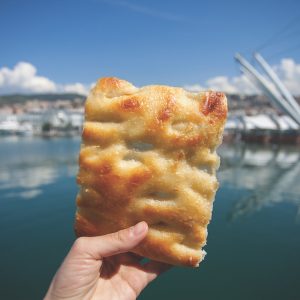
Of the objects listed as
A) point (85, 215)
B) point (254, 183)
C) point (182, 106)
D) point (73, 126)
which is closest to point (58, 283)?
point (85, 215)

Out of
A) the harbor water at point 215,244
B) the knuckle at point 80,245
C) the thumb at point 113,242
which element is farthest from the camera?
the harbor water at point 215,244

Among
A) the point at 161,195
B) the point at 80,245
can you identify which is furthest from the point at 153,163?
the point at 80,245

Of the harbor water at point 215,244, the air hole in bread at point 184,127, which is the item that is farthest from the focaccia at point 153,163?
the harbor water at point 215,244

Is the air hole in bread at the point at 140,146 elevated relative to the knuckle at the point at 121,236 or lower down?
elevated

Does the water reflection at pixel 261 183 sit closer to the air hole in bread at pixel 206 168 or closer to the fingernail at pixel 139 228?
the air hole in bread at pixel 206 168

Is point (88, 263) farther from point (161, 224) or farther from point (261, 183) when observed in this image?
point (261, 183)

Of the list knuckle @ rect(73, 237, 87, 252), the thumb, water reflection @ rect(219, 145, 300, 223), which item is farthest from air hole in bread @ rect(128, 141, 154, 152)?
water reflection @ rect(219, 145, 300, 223)

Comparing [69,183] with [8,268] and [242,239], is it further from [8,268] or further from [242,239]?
[242,239]
